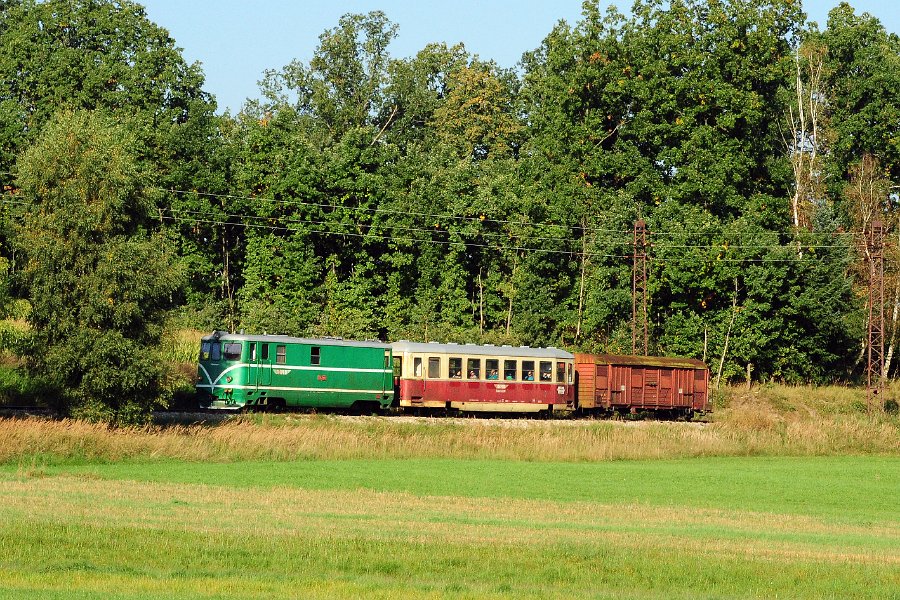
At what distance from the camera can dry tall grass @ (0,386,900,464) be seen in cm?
4091

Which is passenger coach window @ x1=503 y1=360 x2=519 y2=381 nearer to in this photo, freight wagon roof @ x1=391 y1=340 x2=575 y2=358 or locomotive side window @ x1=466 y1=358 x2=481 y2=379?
freight wagon roof @ x1=391 y1=340 x2=575 y2=358

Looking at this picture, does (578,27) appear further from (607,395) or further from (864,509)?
(864,509)

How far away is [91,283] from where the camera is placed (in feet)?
148

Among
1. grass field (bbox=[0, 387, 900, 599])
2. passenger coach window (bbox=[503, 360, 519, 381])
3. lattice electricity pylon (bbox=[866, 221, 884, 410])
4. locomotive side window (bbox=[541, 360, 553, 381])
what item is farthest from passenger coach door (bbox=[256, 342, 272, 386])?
lattice electricity pylon (bbox=[866, 221, 884, 410])

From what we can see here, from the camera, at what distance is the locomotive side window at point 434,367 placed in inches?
2185

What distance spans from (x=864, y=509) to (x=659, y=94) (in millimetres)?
50524

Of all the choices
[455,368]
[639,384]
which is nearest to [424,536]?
[455,368]

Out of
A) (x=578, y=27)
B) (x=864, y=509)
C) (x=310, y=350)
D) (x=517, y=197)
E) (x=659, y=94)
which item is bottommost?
(x=864, y=509)

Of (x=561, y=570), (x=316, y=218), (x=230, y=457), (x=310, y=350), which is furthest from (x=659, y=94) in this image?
(x=561, y=570)

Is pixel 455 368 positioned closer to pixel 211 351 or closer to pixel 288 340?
pixel 288 340

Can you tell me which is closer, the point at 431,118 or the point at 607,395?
the point at 607,395

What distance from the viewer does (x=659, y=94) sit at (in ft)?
268

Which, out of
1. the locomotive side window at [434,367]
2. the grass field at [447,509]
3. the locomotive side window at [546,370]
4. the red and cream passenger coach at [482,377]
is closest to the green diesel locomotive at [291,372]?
the red and cream passenger coach at [482,377]

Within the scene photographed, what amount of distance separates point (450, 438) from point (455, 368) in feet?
24.1
